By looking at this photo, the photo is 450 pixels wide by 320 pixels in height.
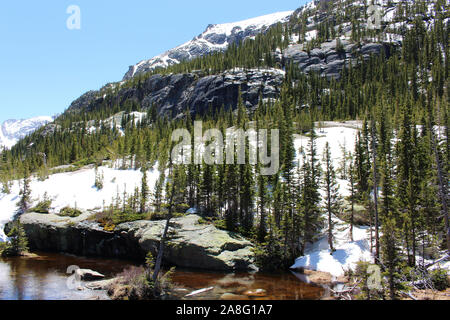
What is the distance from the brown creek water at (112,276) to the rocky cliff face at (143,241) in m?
2.27

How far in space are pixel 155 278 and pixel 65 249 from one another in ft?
97.4

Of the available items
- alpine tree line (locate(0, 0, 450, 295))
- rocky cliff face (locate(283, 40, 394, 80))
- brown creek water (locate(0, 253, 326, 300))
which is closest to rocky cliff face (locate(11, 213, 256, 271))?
brown creek water (locate(0, 253, 326, 300))

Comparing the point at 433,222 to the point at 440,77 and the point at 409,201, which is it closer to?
the point at 409,201

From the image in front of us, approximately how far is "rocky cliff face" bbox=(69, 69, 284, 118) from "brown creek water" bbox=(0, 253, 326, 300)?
94267 mm

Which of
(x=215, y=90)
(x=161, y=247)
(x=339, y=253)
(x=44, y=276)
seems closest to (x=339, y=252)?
(x=339, y=253)

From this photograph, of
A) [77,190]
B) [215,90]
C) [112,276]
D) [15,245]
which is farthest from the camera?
[215,90]

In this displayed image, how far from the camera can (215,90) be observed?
130 m

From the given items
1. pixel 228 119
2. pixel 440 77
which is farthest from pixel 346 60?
pixel 228 119

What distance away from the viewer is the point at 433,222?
32031mm

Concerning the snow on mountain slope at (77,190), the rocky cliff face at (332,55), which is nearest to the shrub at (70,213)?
the snow on mountain slope at (77,190)

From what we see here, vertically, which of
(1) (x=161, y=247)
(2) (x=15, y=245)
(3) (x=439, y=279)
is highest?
(1) (x=161, y=247)

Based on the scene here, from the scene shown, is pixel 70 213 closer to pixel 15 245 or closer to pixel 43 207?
pixel 43 207

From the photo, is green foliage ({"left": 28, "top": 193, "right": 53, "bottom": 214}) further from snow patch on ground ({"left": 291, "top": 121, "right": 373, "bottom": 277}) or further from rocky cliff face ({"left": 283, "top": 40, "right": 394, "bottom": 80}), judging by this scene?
rocky cliff face ({"left": 283, "top": 40, "right": 394, "bottom": 80})

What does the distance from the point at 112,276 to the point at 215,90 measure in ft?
368
